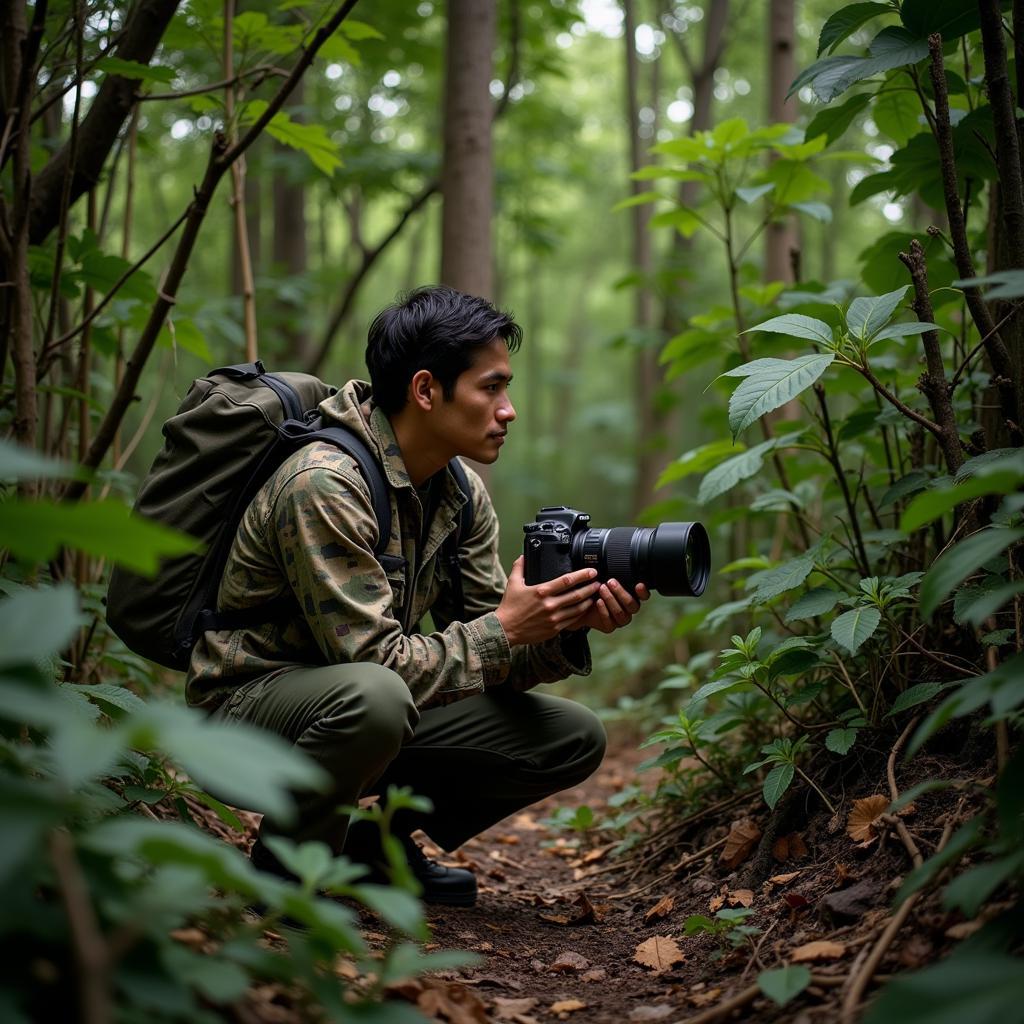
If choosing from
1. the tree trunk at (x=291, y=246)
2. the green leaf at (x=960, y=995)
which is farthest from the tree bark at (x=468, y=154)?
the tree trunk at (x=291, y=246)

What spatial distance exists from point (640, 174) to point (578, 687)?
4739mm

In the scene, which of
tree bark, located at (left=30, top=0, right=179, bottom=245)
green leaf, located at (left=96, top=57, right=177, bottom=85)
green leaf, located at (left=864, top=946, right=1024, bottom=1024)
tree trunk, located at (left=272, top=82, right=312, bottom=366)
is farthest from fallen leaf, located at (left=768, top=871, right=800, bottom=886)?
tree trunk, located at (left=272, top=82, right=312, bottom=366)

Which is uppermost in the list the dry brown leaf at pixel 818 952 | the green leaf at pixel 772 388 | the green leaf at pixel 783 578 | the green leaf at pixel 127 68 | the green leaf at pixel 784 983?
the green leaf at pixel 127 68

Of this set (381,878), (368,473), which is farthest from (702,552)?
(381,878)

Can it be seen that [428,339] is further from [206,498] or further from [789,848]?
[789,848]

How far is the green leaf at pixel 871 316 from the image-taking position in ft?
7.88

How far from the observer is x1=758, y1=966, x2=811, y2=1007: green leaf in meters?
1.69

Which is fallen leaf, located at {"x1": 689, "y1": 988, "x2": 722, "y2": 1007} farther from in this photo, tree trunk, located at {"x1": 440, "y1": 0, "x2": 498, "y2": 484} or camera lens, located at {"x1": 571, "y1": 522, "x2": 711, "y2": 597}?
tree trunk, located at {"x1": 440, "y1": 0, "x2": 498, "y2": 484}

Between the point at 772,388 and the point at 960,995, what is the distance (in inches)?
57.2

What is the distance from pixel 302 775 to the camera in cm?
101

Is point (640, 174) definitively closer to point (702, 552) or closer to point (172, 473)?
point (702, 552)

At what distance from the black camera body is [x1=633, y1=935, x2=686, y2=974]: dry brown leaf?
2.96 ft

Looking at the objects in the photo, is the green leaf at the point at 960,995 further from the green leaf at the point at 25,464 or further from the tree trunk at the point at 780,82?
the tree trunk at the point at 780,82

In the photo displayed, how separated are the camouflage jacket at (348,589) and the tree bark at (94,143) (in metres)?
1.16
